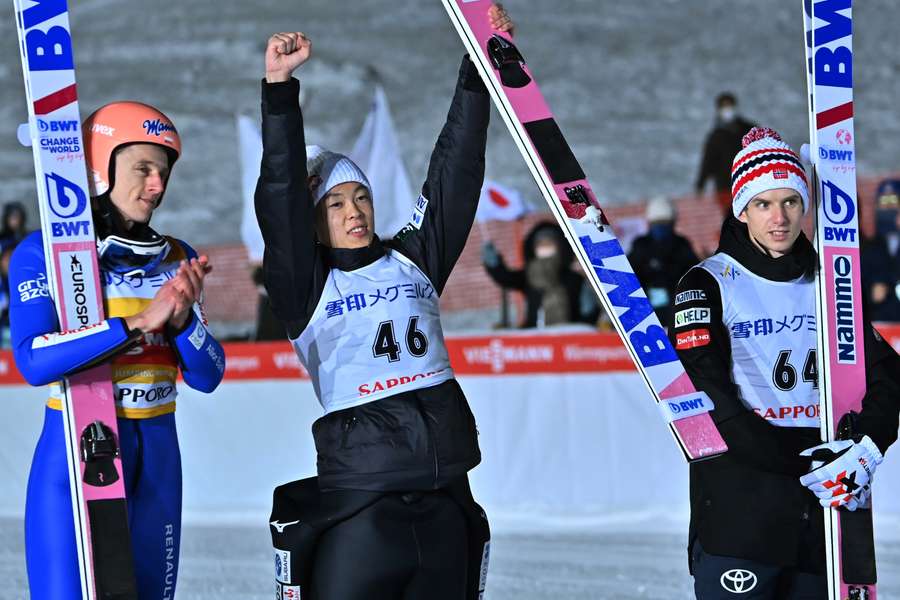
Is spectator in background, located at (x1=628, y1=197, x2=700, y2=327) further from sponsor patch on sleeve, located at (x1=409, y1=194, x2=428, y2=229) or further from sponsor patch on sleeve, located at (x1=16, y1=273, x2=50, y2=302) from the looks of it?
sponsor patch on sleeve, located at (x1=16, y1=273, x2=50, y2=302)

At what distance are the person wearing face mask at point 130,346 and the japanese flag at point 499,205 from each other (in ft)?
23.9

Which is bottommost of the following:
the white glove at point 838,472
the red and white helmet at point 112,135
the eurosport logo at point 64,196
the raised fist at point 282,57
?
the white glove at point 838,472

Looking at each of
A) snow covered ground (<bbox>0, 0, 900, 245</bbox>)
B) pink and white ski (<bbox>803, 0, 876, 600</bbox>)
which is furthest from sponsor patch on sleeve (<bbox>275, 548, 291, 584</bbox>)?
snow covered ground (<bbox>0, 0, 900, 245</bbox>)

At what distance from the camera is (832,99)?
3.75 meters

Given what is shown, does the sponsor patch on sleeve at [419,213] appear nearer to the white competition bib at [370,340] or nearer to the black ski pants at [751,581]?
the white competition bib at [370,340]

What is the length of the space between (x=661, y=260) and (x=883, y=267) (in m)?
1.62

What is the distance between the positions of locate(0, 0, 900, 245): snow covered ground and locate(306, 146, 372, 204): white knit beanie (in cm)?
1379

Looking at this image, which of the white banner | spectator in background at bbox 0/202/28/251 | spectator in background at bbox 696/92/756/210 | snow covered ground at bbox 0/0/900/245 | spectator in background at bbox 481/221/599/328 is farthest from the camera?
snow covered ground at bbox 0/0/900/245

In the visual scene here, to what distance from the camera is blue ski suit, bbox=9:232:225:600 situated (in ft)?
10.6

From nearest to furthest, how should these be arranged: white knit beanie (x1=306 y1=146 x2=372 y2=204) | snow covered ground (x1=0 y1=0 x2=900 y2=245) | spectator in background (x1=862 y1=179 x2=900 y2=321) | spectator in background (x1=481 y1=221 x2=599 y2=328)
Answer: white knit beanie (x1=306 y1=146 x2=372 y2=204), spectator in background (x1=862 y1=179 x2=900 y2=321), spectator in background (x1=481 y1=221 x2=599 y2=328), snow covered ground (x1=0 y1=0 x2=900 y2=245)

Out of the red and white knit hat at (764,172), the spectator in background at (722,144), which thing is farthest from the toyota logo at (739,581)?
the spectator in background at (722,144)

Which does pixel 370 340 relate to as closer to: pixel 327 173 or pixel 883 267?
pixel 327 173

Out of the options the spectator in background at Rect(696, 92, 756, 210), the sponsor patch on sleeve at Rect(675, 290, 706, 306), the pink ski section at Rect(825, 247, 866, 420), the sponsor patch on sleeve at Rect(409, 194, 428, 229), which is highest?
the spectator in background at Rect(696, 92, 756, 210)

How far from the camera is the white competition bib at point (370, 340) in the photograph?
10.7ft
